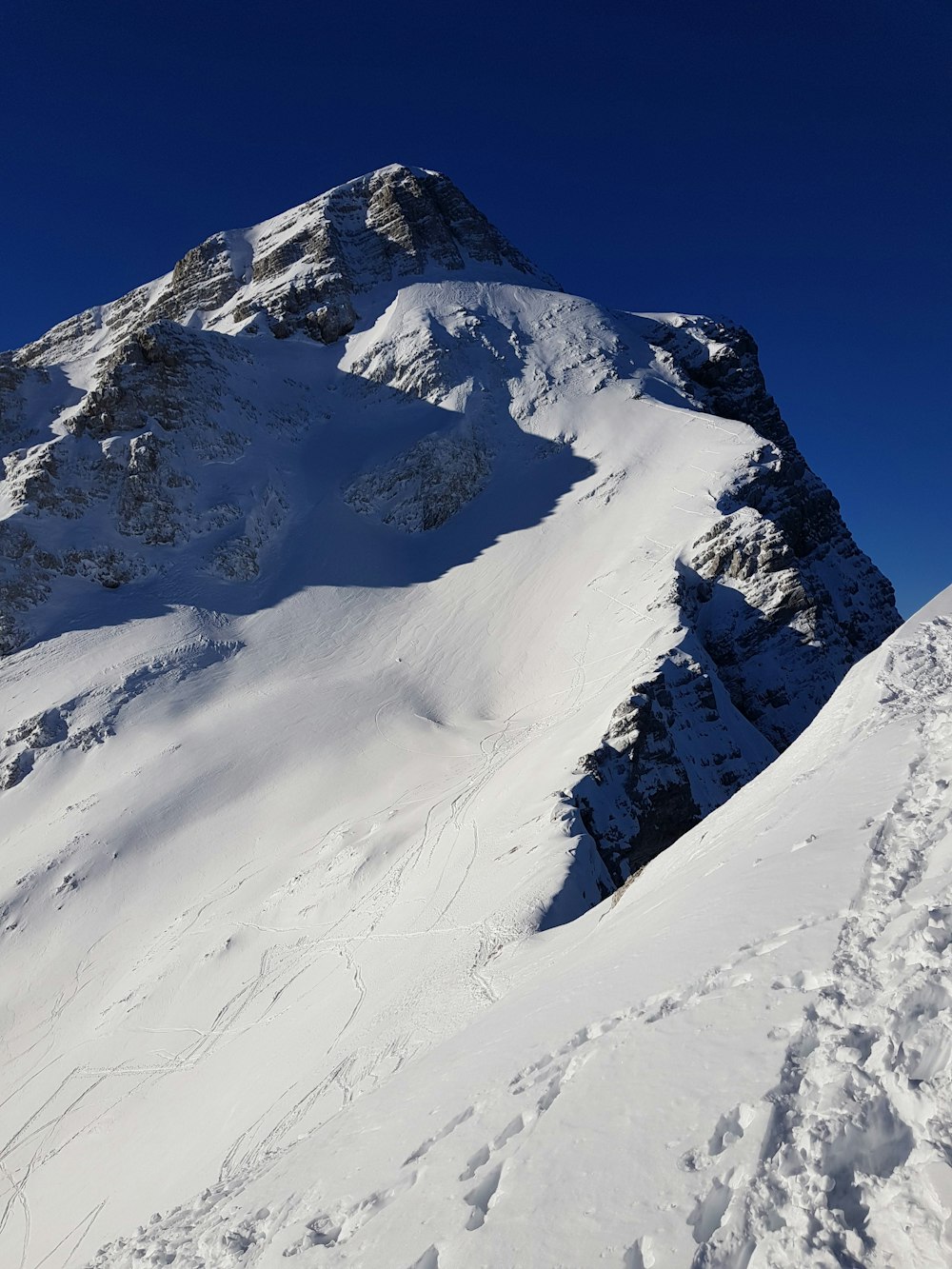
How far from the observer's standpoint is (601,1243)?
403cm

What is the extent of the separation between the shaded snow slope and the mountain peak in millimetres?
68394

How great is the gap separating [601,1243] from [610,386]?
61673mm

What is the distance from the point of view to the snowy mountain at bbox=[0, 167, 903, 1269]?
7188 millimetres

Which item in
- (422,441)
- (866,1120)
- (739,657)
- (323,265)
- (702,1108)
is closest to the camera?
(866,1120)

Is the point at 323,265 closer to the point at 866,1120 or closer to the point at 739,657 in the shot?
the point at 739,657

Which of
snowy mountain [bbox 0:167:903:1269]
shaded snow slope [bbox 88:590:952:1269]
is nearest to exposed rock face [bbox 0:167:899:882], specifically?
snowy mountain [bbox 0:167:903:1269]

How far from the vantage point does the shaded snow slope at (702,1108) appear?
3.94 metres

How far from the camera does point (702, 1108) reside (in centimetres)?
456

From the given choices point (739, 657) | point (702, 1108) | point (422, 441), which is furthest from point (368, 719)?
point (702, 1108)

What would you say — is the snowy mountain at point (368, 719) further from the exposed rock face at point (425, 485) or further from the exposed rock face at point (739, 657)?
the exposed rock face at point (425, 485)

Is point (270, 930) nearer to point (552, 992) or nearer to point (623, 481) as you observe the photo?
point (552, 992)

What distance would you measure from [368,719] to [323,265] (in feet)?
187

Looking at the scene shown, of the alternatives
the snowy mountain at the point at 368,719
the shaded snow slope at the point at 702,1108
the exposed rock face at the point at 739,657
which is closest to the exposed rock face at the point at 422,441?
the exposed rock face at the point at 739,657

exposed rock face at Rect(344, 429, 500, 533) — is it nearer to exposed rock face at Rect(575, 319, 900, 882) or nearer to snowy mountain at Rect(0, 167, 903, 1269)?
snowy mountain at Rect(0, 167, 903, 1269)
